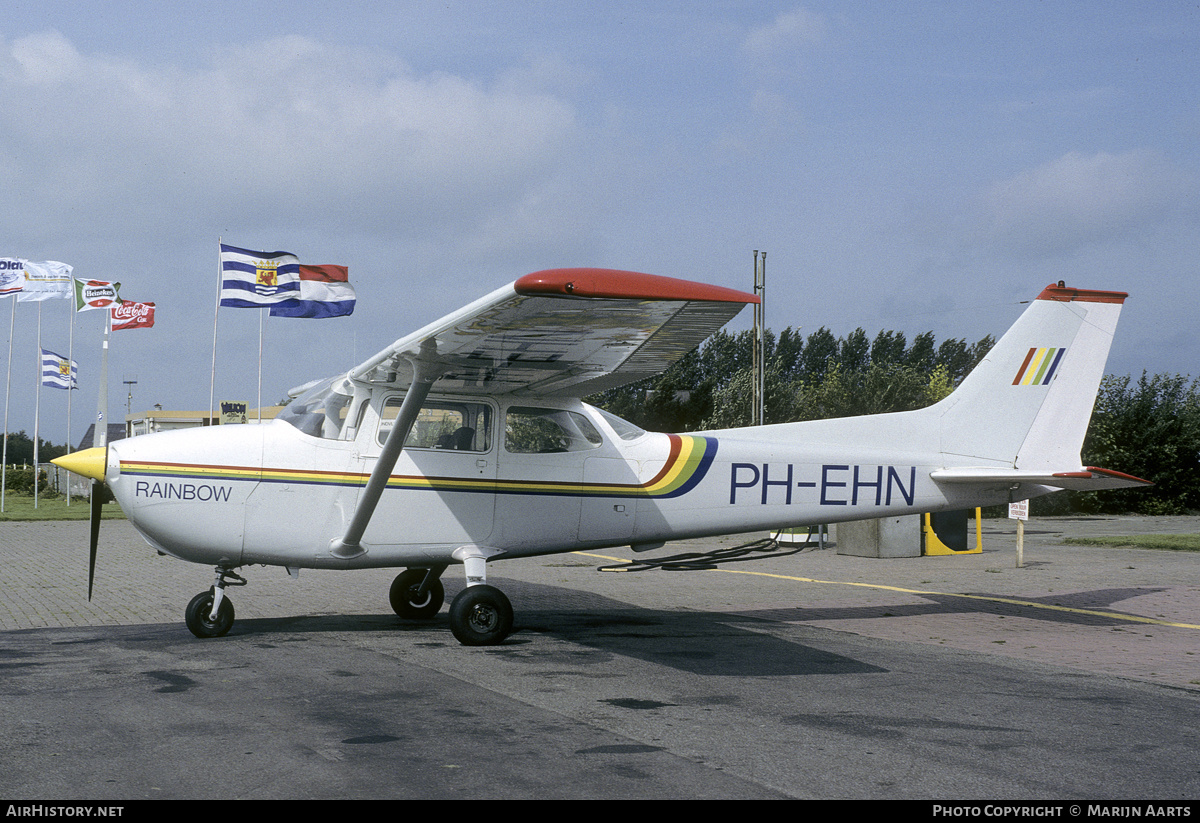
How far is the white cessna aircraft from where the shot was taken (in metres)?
8.29

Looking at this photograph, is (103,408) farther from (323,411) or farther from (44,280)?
(44,280)

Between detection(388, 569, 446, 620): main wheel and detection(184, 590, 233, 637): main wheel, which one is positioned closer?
detection(184, 590, 233, 637): main wheel

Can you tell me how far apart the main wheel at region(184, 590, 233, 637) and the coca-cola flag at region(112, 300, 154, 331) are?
25.0 meters

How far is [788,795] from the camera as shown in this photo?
4.18 m

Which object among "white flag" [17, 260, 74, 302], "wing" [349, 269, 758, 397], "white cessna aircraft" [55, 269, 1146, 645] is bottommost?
"white cessna aircraft" [55, 269, 1146, 645]

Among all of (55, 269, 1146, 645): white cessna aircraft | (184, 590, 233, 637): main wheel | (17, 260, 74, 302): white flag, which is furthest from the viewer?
(17, 260, 74, 302): white flag

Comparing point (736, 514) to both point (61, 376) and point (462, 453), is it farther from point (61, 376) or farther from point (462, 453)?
point (61, 376)

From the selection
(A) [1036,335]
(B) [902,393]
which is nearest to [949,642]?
(A) [1036,335]

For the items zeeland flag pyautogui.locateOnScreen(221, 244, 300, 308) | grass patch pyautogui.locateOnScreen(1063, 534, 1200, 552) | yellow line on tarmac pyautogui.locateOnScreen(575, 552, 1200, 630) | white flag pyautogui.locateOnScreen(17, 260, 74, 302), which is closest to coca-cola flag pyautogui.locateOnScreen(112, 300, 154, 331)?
white flag pyautogui.locateOnScreen(17, 260, 74, 302)

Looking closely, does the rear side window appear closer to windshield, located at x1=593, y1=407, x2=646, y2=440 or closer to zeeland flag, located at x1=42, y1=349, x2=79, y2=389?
windshield, located at x1=593, y1=407, x2=646, y2=440

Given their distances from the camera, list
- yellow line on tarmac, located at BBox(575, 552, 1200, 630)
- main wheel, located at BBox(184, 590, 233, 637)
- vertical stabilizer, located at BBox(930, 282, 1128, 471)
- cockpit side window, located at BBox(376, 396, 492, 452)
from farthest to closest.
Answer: vertical stabilizer, located at BBox(930, 282, 1128, 471), yellow line on tarmac, located at BBox(575, 552, 1200, 630), cockpit side window, located at BBox(376, 396, 492, 452), main wheel, located at BBox(184, 590, 233, 637)

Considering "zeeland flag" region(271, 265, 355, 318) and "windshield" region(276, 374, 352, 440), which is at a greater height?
"zeeland flag" region(271, 265, 355, 318)

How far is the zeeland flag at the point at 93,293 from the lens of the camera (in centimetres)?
3189
